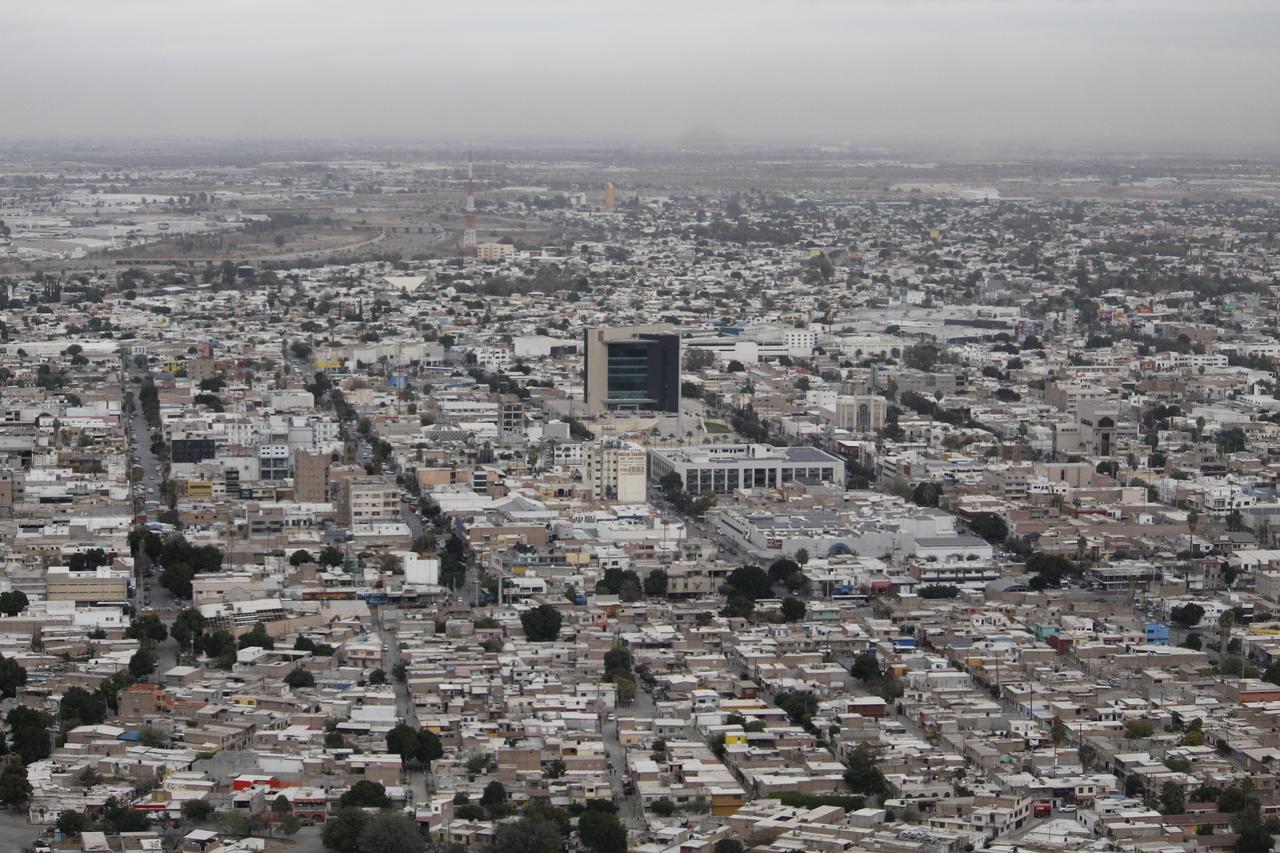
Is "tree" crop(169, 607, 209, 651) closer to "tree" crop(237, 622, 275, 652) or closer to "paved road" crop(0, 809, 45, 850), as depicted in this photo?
"tree" crop(237, 622, 275, 652)

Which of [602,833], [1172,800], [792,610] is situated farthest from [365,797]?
[792,610]

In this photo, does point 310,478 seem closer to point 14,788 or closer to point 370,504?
point 370,504

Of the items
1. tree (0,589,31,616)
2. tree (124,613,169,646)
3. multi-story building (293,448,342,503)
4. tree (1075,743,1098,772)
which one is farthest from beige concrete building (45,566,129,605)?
tree (1075,743,1098,772)

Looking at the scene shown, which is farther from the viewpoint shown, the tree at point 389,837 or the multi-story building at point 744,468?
the multi-story building at point 744,468

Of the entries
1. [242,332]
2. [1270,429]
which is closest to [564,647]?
[1270,429]

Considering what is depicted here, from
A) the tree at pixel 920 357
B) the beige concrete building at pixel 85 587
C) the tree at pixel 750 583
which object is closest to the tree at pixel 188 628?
the beige concrete building at pixel 85 587

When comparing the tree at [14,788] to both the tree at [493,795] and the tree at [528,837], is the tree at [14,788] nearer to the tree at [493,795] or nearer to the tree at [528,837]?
the tree at [493,795]
